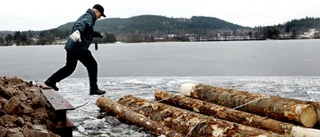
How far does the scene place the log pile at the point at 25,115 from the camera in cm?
524

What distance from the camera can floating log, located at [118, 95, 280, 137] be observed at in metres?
5.93

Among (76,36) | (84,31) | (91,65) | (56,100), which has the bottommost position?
(56,100)

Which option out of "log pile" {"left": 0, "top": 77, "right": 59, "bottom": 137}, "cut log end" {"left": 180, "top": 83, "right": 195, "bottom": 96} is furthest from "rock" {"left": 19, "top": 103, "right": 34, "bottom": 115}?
"cut log end" {"left": 180, "top": 83, "right": 195, "bottom": 96}

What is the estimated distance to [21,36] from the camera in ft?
591

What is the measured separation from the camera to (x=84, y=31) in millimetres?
8625

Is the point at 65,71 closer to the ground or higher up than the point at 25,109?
higher up

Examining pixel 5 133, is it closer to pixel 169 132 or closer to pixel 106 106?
pixel 169 132

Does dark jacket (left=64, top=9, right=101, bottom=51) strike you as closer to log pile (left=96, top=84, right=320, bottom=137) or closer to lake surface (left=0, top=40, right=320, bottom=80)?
log pile (left=96, top=84, right=320, bottom=137)

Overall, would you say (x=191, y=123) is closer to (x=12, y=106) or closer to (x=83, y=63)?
(x=12, y=106)

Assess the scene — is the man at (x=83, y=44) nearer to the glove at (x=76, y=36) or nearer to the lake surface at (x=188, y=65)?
the glove at (x=76, y=36)

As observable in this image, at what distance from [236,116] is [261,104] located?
516mm

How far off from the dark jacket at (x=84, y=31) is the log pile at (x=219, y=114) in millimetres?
1509

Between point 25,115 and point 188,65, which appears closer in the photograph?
point 25,115

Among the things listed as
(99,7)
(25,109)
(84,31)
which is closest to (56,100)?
(25,109)
